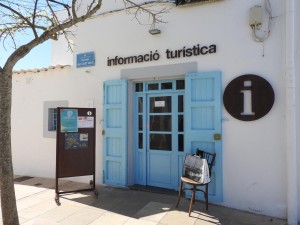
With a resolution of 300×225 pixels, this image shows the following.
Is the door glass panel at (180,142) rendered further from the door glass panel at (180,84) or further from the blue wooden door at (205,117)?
the door glass panel at (180,84)

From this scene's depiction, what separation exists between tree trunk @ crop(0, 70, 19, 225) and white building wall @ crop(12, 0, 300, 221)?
113 inches

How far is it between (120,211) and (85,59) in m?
3.53

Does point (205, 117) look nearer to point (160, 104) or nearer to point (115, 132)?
point (160, 104)

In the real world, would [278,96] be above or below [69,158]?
above

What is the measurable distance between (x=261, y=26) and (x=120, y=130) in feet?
11.0

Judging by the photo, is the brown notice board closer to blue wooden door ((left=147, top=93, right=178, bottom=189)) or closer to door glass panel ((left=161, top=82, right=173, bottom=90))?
blue wooden door ((left=147, top=93, right=178, bottom=189))

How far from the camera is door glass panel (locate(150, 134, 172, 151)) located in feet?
18.2

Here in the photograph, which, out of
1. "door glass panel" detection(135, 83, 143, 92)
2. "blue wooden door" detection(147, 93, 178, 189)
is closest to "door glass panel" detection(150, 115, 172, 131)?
"blue wooden door" detection(147, 93, 178, 189)

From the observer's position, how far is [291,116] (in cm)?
417

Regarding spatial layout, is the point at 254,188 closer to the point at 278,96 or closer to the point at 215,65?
the point at 278,96

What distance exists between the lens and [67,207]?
4.79 m

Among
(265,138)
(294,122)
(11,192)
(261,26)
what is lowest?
(11,192)

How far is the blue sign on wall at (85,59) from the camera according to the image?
6.17 m

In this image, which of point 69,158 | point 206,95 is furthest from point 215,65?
point 69,158
